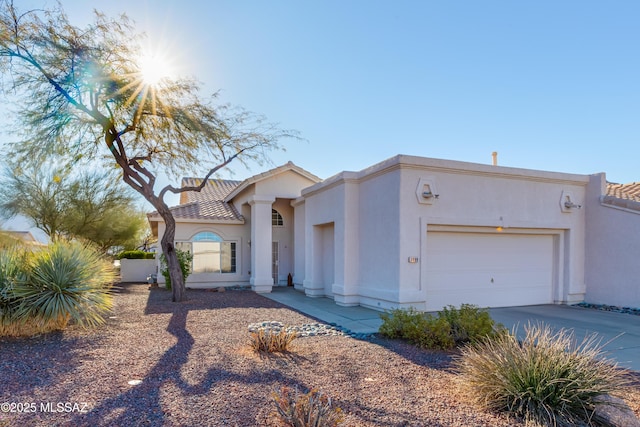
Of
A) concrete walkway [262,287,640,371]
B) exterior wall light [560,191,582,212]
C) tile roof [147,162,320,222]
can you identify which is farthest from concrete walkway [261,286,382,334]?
exterior wall light [560,191,582,212]

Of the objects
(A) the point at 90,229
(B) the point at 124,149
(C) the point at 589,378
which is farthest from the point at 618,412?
(A) the point at 90,229

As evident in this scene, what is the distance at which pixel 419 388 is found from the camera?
550 cm

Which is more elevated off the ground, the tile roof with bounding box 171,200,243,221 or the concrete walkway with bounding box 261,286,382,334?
the tile roof with bounding box 171,200,243,221

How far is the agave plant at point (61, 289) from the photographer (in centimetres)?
814

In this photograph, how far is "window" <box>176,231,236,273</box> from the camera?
1917 cm

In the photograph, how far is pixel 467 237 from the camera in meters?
12.5

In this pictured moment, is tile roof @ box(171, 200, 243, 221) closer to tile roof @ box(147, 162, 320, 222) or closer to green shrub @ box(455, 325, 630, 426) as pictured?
tile roof @ box(147, 162, 320, 222)

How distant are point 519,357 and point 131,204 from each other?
26839mm

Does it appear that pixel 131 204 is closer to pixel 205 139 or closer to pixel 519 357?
pixel 205 139

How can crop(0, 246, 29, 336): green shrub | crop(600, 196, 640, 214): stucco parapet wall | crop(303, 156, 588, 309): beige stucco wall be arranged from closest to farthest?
crop(0, 246, 29, 336): green shrub
crop(303, 156, 588, 309): beige stucco wall
crop(600, 196, 640, 214): stucco parapet wall

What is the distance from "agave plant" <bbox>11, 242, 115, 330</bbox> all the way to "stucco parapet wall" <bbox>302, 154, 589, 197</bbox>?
7.72 meters

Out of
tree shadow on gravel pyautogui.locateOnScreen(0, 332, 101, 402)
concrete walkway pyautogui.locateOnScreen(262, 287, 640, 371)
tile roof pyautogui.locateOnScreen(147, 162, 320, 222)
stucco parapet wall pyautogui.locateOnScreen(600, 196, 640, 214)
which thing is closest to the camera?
tree shadow on gravel pyautogui.locateOnScreen(0, 332, 101, 402)

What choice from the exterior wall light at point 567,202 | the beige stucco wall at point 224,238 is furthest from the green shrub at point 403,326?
the beige stucco wall at point 224,238

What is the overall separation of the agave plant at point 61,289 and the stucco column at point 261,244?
8.48 meters
